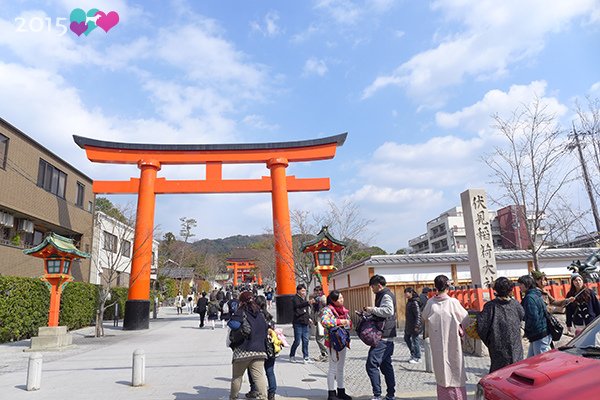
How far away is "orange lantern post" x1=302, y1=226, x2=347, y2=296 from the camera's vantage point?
1350 centimetres

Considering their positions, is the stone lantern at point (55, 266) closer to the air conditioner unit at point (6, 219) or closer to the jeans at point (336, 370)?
the air conditioner unit at point (6, 219)

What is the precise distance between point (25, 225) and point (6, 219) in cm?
173

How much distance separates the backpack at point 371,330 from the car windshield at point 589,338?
100 inches

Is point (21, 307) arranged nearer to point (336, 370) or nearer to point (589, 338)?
point (336, 370)

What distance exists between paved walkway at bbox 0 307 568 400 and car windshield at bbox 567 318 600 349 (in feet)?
10.1

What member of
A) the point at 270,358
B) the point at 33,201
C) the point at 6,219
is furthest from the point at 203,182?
the point at 270,358

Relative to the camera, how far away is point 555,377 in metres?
2.70

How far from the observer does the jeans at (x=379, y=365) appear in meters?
5.64

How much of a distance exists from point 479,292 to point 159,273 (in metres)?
32.4

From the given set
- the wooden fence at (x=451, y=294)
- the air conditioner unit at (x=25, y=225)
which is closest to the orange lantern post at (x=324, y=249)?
the wooden fence at (x=451, y=294)

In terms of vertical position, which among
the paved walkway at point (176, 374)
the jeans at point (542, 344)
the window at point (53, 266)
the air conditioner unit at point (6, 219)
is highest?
the air conditioner unit at point (6, 219)

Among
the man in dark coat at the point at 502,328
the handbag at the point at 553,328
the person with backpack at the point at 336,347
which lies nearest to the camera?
the man in dark coat at the point at 502,328

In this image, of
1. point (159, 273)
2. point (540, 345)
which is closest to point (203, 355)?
point (540, 345)

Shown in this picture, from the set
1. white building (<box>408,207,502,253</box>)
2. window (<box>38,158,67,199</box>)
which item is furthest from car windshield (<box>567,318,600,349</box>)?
white building (<box>408,207,502,253</box>)
